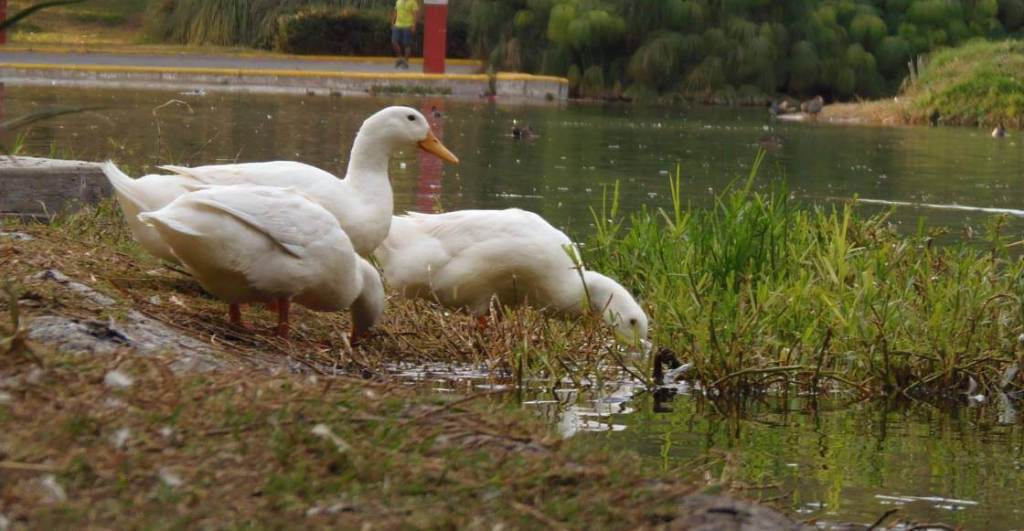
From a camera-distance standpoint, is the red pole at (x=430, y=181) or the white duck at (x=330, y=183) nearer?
the white duck at (x=330, y=183)

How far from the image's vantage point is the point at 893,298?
7.27m

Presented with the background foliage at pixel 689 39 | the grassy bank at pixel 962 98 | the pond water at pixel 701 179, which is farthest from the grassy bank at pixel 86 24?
the grassy bank at pixel 962 98

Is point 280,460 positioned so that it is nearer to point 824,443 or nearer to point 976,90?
point 824,443

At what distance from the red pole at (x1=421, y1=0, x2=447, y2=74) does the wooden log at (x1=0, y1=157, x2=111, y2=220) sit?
24.0m

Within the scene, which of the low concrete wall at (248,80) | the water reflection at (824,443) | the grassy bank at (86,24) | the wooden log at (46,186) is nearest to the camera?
the water reflection at (824,443)

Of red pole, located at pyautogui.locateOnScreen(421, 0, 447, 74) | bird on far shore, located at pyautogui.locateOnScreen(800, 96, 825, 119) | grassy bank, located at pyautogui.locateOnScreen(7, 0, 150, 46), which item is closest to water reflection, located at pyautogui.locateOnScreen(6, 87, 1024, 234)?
bird on far shore, located at pyautogui.locateOnScreen(800, 96, 825, 119)

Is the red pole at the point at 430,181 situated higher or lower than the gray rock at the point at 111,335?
lower

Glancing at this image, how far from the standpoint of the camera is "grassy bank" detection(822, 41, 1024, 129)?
29609mm

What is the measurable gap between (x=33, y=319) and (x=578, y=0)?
31.0m

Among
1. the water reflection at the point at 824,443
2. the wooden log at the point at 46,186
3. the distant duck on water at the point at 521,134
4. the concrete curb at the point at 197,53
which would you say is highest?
the wooden log at the point at 46,186

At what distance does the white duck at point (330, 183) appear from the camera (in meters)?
6.16

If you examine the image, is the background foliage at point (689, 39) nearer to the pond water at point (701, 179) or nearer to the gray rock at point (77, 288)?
the pond water at point (701, 179)

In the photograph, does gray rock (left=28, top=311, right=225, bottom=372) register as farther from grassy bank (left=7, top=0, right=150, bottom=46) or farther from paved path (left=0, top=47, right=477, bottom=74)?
grassy bank (left=7, top=0, right=150, bottom=46)

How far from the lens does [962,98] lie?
30266mm
